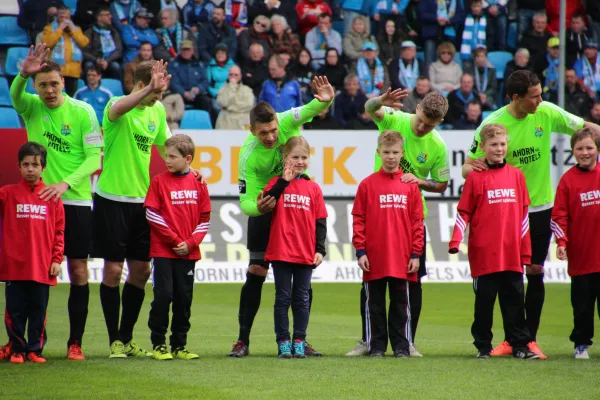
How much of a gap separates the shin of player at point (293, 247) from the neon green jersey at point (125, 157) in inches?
43.9

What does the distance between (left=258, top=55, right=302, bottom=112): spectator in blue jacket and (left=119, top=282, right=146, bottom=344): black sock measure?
423 inches

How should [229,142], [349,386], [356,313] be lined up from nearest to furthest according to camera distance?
1. [349,386]
2. [356,313]
3. [229,142]

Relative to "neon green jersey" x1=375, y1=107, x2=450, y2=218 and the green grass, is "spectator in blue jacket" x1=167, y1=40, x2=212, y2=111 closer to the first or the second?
the green grass

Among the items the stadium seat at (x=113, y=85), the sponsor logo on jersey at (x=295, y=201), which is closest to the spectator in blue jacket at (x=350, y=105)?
the stadium seat at (x=113, y=85)

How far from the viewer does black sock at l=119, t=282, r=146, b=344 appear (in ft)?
28.5

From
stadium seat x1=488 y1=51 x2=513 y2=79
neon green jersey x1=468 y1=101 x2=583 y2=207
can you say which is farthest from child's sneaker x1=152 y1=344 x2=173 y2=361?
stadium seat x1=488 y1=51 x2=513 y2=79

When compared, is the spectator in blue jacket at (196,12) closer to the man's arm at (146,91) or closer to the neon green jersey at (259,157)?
the neon green jersey at (259,157)

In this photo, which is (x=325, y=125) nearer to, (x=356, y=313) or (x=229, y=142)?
(x=229, y=142)

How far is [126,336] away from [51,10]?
1200cm

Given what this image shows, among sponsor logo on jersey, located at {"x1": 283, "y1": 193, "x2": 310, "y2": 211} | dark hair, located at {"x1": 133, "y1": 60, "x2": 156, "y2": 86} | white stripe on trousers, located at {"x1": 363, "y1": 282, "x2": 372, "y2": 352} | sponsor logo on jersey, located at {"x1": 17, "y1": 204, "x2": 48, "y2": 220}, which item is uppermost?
dark hair, located at {"x1": 133, "y1": 60, "x2": 156, "y2": 86}

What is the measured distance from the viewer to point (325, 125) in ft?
63.7

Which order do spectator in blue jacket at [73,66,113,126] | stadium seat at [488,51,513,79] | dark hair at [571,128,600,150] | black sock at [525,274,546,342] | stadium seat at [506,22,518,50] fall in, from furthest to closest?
stadium seat at [506,22,518,50] < stadium seat at [488,51,513,79] < spectator in blue jacket at [73,66,113,126] < black sock at [525,274,546,342] < dark hair at [571,128,600,150]

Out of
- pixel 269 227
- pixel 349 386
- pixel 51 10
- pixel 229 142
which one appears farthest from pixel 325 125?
pixel 349 386

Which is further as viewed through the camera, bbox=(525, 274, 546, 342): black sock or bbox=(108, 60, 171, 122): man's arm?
bbox=(525, 274, 546, 342): black sock
